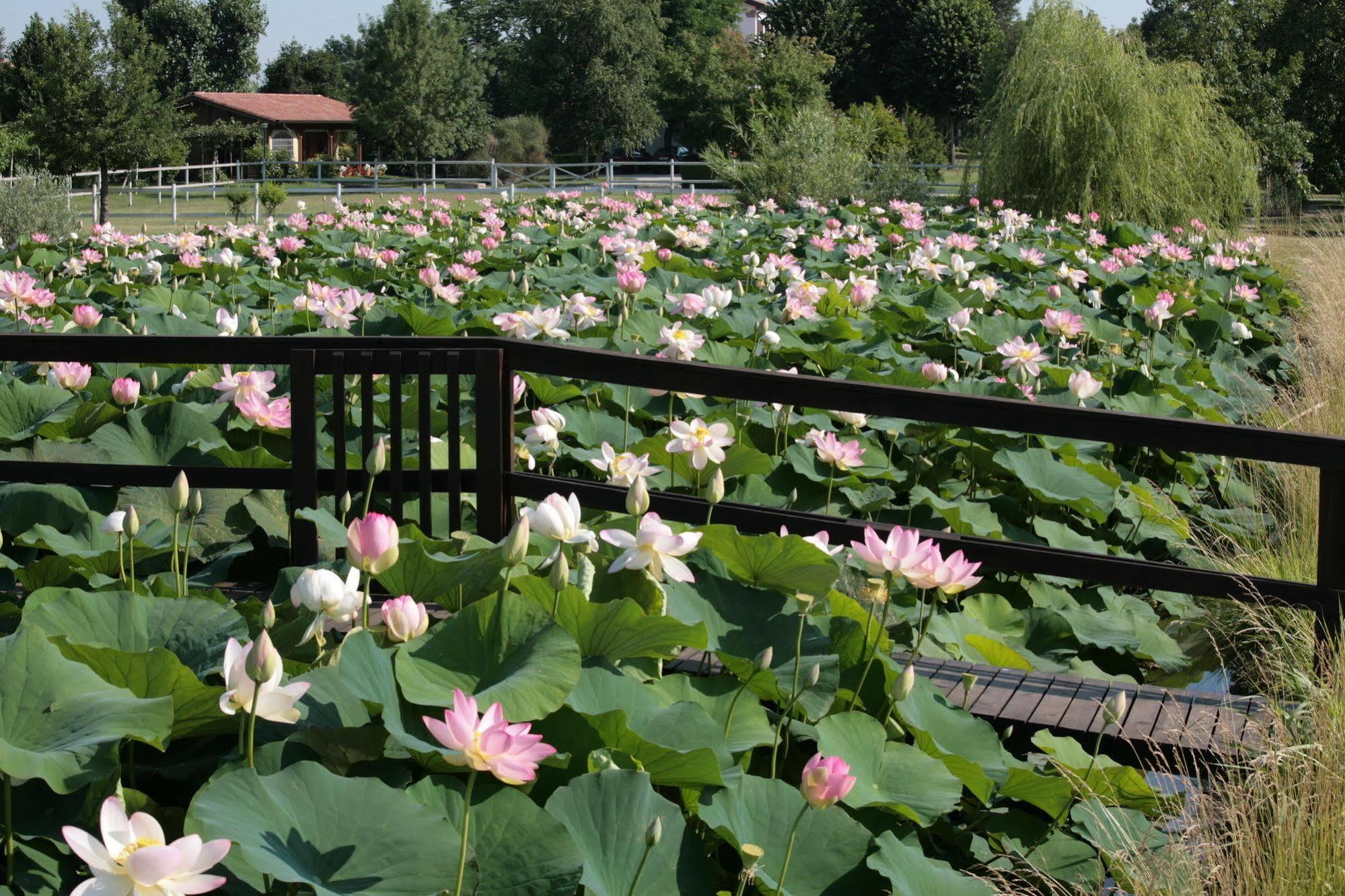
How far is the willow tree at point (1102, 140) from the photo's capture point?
12.9 m

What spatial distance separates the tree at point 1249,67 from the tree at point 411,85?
27.1 meters

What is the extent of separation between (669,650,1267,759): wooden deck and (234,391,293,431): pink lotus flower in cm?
132

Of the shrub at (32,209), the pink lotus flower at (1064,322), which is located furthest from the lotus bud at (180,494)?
the shrub at (32,209)

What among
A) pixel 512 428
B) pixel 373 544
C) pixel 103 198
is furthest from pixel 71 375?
pixel 103 198

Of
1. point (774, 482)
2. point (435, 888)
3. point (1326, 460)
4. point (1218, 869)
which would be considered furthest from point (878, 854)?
point (774, 482)

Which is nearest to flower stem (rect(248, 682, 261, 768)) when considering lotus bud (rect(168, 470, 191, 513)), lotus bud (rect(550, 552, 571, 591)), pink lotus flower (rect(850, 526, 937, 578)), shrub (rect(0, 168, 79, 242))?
lotus bud (rect(550, 552, 571, 591))

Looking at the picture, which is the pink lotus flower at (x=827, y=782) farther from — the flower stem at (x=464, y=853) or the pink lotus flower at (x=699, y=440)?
the pink lotus flower at (x=699, y=440)

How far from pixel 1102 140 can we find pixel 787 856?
496 inches

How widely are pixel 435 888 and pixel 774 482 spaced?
2.54 metres

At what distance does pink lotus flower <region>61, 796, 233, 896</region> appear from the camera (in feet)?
3.94

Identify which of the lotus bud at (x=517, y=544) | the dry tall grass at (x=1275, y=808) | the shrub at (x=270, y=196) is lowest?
the dry tall grass at (x=1275, y=808)

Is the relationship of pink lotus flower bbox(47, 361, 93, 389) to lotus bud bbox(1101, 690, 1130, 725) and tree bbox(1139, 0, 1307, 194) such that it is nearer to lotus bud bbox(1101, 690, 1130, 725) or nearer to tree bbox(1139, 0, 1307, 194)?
lotus bud bbox(1101, 690, 1130, 725)

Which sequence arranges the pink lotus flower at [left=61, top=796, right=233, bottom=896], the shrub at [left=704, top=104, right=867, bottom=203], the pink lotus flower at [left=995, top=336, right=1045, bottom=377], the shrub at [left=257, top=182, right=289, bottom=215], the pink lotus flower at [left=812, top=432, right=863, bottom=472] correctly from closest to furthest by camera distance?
the pink lotus flower at [left=61, top=796, right=233, bottom=896] < the pink lotus flower at [left=812, top=432, right=863, bottom=472] < the pink lotus flower at [left=995, top=336, right=1045, bottom=377] < the shrub at [left=704, top=104, right=867, bottom=203] < the shrub at [left=257, top=182, right=289, bottom=215]

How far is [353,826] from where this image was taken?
4.63 ft
